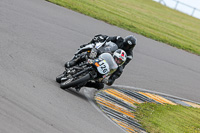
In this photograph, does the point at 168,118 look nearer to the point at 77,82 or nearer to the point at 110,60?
the point at 110,60

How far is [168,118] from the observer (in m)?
9.83

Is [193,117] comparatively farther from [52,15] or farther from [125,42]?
[52,15]

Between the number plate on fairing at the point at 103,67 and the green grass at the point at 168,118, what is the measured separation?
4.89ft

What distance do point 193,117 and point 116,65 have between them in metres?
3.30

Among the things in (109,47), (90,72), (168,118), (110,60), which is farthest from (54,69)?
(168,118)

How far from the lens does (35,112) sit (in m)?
6.29

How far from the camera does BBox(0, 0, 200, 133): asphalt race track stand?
20.7 ft

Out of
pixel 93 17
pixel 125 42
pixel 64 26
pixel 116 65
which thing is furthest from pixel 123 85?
pixel 93 17

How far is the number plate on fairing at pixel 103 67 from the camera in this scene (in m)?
8.38

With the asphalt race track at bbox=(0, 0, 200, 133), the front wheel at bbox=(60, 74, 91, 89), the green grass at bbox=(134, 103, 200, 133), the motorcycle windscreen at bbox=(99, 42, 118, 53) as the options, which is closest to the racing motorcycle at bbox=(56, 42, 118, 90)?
the front wheel at bbox=(60, 74, 91, 89)

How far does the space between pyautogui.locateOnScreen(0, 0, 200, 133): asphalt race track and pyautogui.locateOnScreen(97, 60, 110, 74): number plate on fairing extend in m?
0.78

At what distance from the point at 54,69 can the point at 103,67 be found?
2.02m

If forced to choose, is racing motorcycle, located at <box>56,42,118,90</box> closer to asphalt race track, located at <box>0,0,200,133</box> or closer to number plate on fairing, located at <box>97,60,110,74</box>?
number plate on fairing, located at <box>97,60,110,74</box>

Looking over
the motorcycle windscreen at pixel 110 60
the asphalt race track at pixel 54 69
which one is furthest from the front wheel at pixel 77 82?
the motorcycle windscreen at pixel 110 60
